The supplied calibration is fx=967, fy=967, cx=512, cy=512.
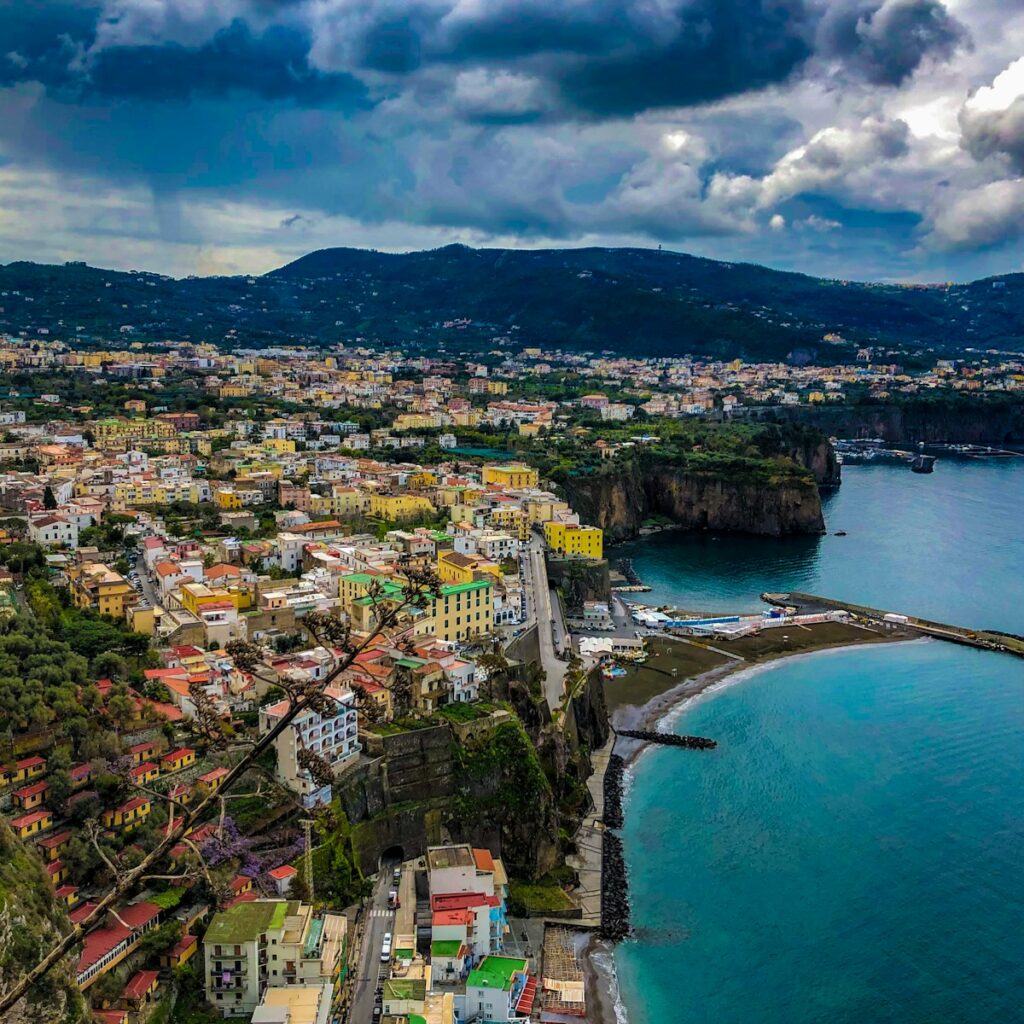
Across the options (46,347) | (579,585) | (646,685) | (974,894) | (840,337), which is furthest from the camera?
(840,337)

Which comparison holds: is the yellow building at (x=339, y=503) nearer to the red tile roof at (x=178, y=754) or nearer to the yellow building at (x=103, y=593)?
the yellow building at (x=103, y=593)

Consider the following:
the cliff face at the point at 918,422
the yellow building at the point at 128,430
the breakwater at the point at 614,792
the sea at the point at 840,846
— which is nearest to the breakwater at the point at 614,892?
the sea at the point at 840,846

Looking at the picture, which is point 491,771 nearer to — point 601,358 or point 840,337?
point 601,358

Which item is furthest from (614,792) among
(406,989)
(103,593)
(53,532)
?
(53,532)

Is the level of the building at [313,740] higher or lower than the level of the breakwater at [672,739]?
higher

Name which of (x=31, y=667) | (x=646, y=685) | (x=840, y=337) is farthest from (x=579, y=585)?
(x=840, y=337)
